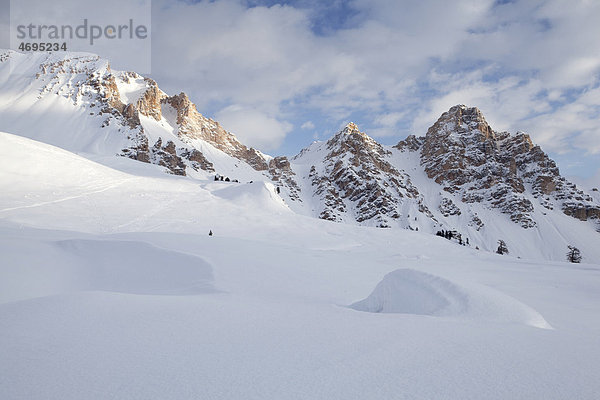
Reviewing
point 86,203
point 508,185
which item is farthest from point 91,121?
point 508,185

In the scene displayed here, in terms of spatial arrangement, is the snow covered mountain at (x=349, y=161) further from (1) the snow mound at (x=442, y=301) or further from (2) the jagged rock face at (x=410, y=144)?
(1) the snow mound at (x=442, y=301)

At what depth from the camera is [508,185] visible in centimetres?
13512

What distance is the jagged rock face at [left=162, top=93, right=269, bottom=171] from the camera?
133500 mm

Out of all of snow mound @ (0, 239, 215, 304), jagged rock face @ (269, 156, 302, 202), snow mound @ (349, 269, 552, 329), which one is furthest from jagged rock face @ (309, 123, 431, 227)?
snow mound @ (349, 269, 552, 329)

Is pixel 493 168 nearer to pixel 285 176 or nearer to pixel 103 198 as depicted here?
pixel 285 176

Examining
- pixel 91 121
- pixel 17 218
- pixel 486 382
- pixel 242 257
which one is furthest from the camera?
pixel 91 121

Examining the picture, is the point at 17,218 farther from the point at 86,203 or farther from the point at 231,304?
the point at 231,304

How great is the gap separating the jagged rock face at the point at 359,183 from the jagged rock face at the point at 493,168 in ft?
77.6

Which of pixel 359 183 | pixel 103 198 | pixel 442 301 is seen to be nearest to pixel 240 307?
pixel 442 301

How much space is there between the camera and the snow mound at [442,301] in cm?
396

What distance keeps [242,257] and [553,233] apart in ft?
480

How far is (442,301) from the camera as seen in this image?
4.38 metres

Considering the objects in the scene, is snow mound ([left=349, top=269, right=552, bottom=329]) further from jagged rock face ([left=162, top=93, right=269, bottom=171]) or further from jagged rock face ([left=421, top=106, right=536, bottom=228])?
jagged rock face ([left=421, top=106, right=536, bottom=228])

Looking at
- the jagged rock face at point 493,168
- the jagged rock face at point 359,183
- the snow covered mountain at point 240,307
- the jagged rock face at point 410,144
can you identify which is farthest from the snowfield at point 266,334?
the jagged rock face at point 410,144
